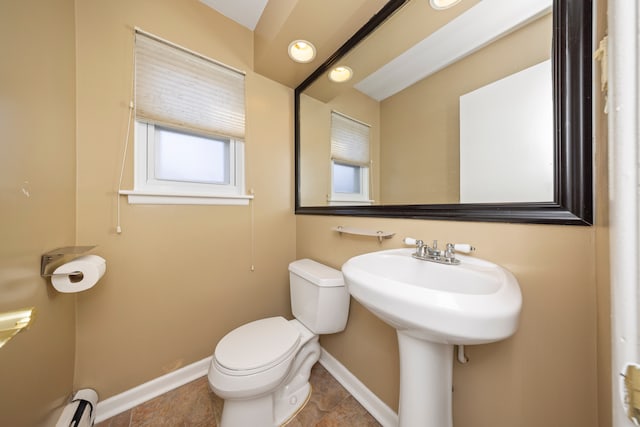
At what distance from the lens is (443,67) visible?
90 centimetres

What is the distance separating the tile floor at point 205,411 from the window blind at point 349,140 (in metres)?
1.31

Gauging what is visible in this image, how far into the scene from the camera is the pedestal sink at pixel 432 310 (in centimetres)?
47

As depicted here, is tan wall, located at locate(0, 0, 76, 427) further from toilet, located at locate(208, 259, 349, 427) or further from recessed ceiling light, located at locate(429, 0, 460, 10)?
recessed ceiling light, located at locate(429, 0, 460, 10)

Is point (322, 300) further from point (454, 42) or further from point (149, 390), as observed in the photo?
point (454, 42)

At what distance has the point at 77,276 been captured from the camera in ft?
2.92

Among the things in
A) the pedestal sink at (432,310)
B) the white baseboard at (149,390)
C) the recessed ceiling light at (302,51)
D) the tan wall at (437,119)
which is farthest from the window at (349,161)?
the white baseboard at (149,390)

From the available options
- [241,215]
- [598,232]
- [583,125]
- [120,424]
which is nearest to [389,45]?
[583,125]

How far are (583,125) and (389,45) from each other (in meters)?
Answer: 0.88

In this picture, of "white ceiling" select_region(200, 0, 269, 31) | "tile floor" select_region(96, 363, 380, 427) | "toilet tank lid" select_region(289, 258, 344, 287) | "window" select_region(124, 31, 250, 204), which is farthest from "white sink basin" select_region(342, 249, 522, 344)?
"white ceiling" select_region(200, 0, 269, 31)

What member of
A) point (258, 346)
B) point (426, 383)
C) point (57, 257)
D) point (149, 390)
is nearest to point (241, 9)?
point (57, 257)

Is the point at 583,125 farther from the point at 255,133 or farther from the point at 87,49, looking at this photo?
the point at 87,49

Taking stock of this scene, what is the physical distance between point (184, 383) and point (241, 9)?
227 centimetres

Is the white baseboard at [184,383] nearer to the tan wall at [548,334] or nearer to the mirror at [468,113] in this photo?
the tan wall at [548,334]

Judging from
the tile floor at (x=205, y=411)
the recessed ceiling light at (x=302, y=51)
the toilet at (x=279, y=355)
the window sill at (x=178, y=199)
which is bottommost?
the tile floor at (x=205, y=411)
